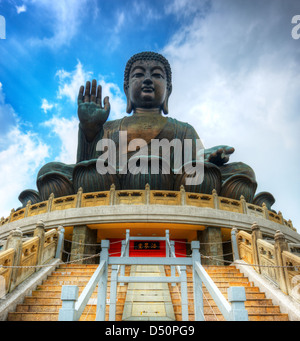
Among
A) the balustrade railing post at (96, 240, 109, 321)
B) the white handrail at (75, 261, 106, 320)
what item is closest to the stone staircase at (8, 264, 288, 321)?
the balustrade railing post at (96, 240, 109, 321)

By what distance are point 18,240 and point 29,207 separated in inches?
241

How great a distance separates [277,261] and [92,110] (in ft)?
34.1

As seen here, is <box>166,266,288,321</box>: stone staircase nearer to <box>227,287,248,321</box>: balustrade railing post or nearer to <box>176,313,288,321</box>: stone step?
<box>176,313,288,321</box>: stone step

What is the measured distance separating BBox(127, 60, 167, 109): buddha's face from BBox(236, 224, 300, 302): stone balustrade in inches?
422

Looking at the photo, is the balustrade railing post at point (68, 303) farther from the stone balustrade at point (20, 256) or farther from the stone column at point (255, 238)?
the stone column at point (255, 238)

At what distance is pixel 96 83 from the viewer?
14.7m

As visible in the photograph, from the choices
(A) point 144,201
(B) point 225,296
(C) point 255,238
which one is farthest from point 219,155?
(B) point 225,296

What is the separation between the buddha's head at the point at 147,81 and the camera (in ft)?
54.7

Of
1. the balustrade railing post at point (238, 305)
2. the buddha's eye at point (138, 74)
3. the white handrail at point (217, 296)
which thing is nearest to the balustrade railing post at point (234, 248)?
the white handrail at point (217, 296)

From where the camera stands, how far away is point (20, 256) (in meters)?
6.20
